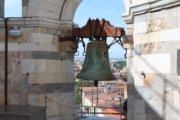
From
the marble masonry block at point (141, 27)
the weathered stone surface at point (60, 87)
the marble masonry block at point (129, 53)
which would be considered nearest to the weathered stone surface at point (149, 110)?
the marble masonry block at point (141, 27)

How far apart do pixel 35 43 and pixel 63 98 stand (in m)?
1.12

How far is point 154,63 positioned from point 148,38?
0.32 meters

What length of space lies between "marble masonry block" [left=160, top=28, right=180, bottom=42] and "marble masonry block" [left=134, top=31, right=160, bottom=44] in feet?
0.19

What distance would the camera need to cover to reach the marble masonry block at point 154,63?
9.27ft

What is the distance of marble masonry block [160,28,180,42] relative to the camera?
2713mm

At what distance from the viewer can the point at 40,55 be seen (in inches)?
171

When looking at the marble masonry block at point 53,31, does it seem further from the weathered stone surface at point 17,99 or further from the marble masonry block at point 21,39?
the weathered stone surface at point 17,99

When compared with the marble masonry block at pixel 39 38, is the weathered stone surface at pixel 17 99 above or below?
below

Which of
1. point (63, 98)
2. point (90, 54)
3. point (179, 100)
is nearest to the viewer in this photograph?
point (179, 100)

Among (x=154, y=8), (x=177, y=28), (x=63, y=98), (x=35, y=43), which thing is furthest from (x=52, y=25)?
(x=177, y=28)

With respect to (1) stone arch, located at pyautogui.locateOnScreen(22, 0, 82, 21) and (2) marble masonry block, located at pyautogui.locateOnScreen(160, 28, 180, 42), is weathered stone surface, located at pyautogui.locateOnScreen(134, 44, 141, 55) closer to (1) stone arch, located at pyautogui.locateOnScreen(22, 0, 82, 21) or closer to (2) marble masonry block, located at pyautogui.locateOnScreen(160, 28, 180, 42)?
(2) marble masonry block, located at pyautogui.locateOnScreen(160, 28, 180, 42)

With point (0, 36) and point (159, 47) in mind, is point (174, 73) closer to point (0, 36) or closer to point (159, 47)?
point (159, 47)

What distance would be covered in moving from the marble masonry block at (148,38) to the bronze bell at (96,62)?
1.12m

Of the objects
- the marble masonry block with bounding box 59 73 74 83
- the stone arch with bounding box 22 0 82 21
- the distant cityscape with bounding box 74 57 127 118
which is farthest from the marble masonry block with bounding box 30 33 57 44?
the distant cityscape with bounding box 74 57 127 118
